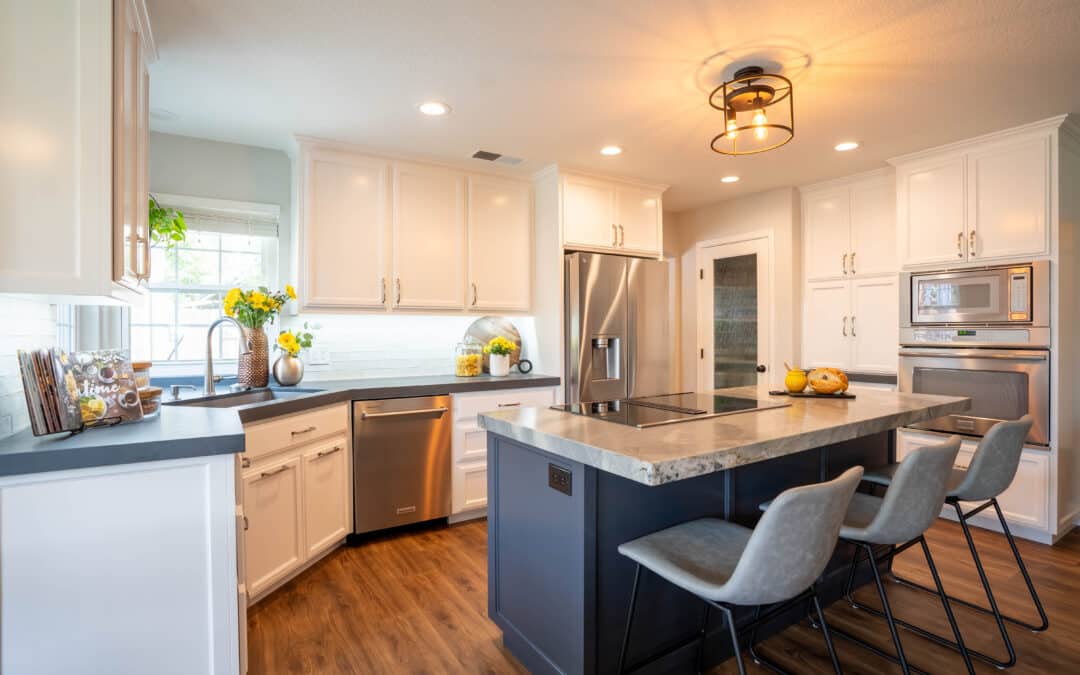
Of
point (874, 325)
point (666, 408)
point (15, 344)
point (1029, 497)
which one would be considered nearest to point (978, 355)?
point (874, 325)

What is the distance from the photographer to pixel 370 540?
3.12 meters

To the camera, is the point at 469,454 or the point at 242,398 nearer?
the point at 242,398

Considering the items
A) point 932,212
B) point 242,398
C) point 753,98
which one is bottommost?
point 242,398

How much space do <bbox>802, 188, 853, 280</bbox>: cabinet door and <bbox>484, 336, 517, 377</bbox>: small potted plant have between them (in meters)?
2.45

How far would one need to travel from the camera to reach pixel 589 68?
237 cm

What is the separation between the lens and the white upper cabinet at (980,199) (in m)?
3.00

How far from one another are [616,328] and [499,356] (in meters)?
0.85

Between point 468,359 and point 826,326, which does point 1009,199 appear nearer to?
point 826,326

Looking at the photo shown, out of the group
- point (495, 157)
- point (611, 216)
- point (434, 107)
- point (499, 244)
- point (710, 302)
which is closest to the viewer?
point (434, 107)

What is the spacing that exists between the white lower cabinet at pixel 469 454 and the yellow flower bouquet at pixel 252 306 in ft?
3.69

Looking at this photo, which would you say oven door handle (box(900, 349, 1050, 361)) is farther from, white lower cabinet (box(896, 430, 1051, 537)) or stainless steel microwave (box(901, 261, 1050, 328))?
white lower cabinet (box(896, 430, 1051, 537))

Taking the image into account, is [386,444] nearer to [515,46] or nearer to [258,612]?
[258,612]

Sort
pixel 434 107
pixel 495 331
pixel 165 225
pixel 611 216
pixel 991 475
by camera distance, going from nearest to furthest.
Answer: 1. pixel 991 475
2. pixel 434 107
3. pixel 165 225
4. pixel 611 216
5. pixel 495 331

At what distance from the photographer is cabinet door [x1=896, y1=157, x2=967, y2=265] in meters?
3.31
